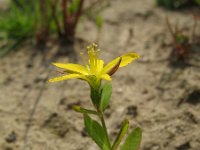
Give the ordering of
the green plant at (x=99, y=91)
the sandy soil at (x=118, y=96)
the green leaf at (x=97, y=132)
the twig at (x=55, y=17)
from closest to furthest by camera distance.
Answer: the green plant at (x=99, y=91), the green leaf at (x=97, y=132), the sandy soil at (x=118, y=96), the twig at (x=55, y=17)

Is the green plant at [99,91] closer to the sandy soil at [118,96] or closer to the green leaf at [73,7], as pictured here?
the sandy soil at [118,96]

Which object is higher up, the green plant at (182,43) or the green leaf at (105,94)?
the green leaf at (105,94)

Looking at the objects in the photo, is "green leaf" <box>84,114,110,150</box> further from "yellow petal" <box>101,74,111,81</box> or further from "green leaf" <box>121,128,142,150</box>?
"yellow petal" <box>101,74,111,81</box>

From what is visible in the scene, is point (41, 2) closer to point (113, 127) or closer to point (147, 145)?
point (113, 127)

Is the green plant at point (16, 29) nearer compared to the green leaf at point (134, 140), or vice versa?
the green leaf at point (134, 140)

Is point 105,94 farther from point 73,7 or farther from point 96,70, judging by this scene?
point 73,7

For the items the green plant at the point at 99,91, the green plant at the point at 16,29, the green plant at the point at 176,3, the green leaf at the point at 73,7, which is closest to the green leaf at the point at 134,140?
the green plant at the point at 99,91

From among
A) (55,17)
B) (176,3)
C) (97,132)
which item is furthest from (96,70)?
(176,3)


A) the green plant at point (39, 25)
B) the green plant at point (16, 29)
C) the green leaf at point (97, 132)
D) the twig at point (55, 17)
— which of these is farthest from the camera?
the green plant at point (16, 29)

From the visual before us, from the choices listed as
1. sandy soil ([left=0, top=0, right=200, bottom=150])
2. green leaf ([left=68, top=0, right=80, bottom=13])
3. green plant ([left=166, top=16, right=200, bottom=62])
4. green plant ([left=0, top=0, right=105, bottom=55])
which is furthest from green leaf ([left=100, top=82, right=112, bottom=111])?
green leaf ([left=68, top=0, right=80, bottom=13])
